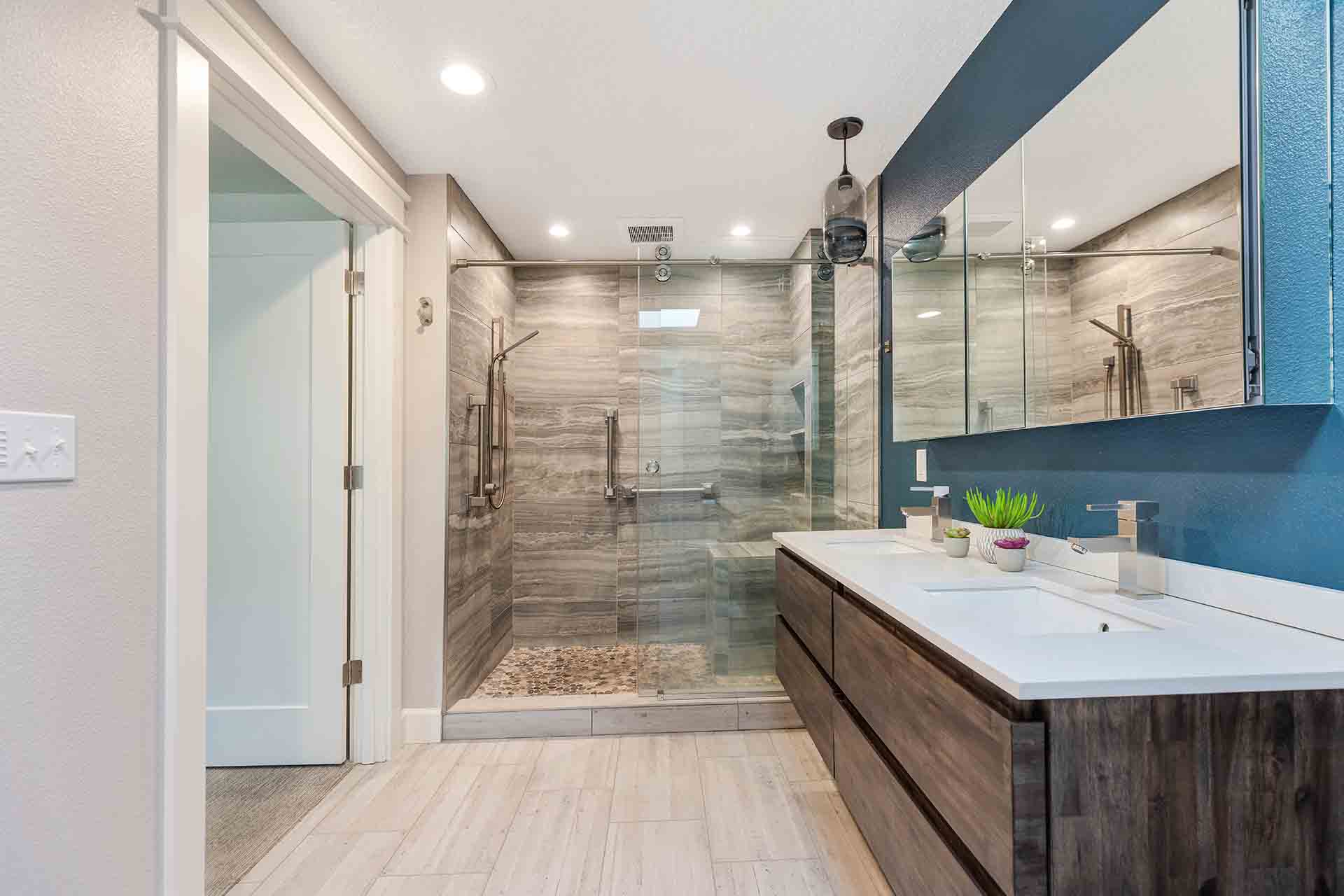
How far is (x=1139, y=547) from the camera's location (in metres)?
1.21

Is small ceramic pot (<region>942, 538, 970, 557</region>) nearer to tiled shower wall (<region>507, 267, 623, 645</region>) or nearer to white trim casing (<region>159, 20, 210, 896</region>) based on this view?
white trim casing (<region>159, 20, 210, 896</region>)

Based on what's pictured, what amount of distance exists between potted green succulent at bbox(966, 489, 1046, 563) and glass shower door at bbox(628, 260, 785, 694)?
3.28ft

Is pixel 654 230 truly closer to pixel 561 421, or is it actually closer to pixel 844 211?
pixel 844 211

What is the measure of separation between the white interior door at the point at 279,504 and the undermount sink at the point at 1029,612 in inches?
83.8

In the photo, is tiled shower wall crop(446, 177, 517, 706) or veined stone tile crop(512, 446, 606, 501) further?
veined stone tile crop(512, 446, 606, 501)

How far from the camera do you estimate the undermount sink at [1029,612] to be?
1115 millimetres

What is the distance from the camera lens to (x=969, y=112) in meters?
1.92

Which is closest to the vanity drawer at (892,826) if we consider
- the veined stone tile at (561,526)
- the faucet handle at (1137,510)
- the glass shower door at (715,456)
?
the faucet handle at (1137,510)

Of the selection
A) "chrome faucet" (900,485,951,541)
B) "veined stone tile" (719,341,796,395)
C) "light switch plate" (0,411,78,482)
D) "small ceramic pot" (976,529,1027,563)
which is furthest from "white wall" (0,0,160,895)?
→ "chrome faucet" (900,485,951,541)

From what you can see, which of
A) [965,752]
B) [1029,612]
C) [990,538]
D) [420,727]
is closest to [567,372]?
[420,727]

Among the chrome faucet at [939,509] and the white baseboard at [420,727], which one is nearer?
the chrome faucet at [939,509]

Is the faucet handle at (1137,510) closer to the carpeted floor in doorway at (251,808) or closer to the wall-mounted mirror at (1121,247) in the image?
the wall-mounted mirror at (1121,247)

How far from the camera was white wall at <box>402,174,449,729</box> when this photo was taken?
253 cm

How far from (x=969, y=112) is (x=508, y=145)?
1628 mm
